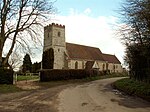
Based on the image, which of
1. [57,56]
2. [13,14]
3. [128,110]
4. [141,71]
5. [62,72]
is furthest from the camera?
[57,56]

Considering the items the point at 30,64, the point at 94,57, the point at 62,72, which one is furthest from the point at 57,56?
the point at 62,72

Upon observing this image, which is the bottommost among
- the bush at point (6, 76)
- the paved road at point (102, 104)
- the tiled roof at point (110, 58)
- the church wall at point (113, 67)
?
the paved road at point (102, 104)

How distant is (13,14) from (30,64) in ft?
154

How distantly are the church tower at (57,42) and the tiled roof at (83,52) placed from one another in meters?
3.28

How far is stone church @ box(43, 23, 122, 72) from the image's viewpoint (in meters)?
68.2

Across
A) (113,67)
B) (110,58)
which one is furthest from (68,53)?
(113,67)

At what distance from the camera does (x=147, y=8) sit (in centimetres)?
1585

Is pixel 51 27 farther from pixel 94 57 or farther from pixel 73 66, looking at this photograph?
pixel 94 57

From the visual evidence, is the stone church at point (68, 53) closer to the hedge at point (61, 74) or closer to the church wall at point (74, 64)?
the church wall at point (74, 64)

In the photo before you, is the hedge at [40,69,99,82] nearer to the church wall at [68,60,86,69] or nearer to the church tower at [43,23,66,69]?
the church tower at [43,23,66,69]

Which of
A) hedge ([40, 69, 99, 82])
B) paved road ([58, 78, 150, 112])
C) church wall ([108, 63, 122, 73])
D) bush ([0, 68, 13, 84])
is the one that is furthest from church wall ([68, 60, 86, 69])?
paved road ([58, 78, 150, 112])

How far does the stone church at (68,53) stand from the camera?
224ft

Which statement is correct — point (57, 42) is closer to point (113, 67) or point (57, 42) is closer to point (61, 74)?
point (61, 74)

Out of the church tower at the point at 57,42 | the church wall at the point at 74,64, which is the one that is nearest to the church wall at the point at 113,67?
the church wall at the point at 74,64
